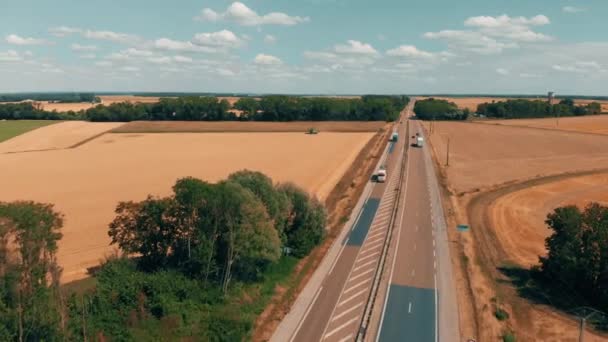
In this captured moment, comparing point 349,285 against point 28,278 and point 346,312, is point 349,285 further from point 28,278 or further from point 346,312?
point 28,278

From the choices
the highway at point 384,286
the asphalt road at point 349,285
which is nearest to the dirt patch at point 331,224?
the highway at point 384,286

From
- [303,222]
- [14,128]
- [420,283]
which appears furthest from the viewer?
[14,128]

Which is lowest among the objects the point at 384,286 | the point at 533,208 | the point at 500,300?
the point at 500,300

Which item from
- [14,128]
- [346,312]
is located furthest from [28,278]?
[14,128]

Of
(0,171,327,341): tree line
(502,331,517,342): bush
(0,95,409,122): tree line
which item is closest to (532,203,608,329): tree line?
(502,331,517,342): bush

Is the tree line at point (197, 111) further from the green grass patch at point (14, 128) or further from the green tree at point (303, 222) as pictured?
the green tree at point (303, 222)

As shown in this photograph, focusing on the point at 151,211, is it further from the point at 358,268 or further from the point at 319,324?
the point at 358,268
